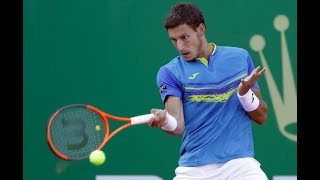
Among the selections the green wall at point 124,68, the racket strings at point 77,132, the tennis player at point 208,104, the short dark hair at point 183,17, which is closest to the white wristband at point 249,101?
the tennis player at point 208,104

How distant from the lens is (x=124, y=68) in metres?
6.07

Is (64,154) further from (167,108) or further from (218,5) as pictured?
(218,5)

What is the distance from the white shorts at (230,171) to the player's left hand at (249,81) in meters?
0.37

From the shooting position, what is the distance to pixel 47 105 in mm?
6117

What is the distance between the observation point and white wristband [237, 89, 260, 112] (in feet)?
15.0

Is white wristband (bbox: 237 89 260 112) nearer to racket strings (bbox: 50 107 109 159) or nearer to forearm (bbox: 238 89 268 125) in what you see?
forearm (bbox: 238 89 268 125)

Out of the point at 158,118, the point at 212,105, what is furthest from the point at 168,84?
the point at 158,118

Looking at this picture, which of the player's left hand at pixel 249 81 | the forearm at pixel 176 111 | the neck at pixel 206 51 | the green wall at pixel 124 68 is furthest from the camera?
the green wall at pixel 124 68

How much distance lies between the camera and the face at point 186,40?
184 inches

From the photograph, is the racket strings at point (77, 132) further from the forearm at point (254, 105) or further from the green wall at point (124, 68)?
the green wall at point (124, 68)

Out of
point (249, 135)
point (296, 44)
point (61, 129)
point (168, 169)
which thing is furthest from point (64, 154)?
point (296, 44)

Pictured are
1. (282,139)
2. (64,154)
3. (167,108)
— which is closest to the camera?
(64,154)

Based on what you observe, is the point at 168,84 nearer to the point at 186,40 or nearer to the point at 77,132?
the point at 186,40

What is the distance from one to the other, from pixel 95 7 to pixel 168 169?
1242mm
